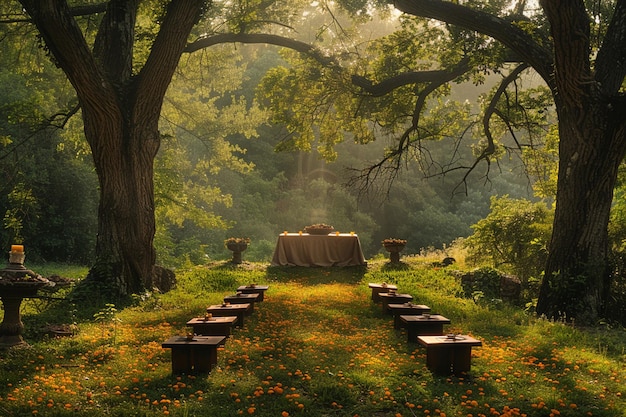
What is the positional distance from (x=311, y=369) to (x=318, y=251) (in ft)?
34.9

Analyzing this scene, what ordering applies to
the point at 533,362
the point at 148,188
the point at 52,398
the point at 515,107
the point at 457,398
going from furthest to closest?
the point at 515,107 → the point at 148,188 → the point at 533,362 → the point at 457,398 → the point at 52,398

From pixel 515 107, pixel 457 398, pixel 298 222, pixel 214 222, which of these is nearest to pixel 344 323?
pixel 457 398

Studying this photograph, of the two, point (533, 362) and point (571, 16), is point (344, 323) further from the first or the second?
point (571, 16)

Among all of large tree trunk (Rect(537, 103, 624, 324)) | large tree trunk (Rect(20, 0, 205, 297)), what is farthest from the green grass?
large tree trunk (Rect(20, 0, 205, 297))

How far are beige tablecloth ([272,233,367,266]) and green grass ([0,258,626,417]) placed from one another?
6832 mm

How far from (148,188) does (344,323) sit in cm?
488

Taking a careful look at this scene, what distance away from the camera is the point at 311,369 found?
5516 mm

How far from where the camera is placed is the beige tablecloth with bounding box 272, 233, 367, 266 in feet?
52.9

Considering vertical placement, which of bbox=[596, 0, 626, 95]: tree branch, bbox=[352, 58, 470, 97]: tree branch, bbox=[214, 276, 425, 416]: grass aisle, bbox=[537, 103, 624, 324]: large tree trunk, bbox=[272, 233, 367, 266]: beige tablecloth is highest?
bbox=[352, 58, 470, 97]: tree branch

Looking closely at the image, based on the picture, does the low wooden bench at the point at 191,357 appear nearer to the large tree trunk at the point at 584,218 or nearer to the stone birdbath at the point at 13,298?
the stone birdbath at the point at 13,298

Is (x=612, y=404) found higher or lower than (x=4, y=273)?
lower

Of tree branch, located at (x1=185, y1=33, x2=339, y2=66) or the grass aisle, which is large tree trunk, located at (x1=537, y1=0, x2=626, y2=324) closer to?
the grass aisle

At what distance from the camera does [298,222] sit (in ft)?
106

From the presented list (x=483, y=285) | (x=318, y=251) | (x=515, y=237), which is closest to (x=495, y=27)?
(x=483, y=285)
